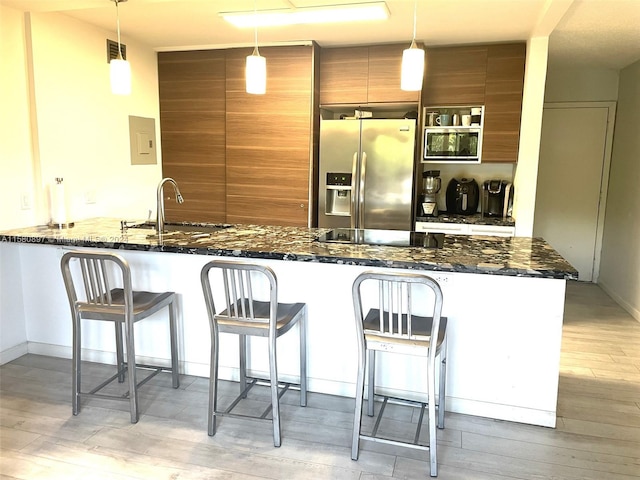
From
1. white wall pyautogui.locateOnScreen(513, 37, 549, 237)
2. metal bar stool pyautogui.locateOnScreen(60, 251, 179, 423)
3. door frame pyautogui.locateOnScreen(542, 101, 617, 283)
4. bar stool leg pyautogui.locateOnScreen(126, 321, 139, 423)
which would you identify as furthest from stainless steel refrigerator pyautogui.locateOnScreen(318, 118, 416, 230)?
door frame pyautogui.locateOnScreen(542, 101, 617, 283)

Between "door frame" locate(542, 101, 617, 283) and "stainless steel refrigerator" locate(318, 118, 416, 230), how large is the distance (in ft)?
8.23

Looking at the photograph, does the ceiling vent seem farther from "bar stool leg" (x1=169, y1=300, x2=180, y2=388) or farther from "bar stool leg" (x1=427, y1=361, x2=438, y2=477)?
"bar stool leg" (x1=427, y1=361, x2=438, y2=477)

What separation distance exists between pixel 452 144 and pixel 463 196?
57 cm

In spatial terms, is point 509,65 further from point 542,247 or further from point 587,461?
point 587,461

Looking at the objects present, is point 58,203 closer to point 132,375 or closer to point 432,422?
point 132,375

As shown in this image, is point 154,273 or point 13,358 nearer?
point 154,273

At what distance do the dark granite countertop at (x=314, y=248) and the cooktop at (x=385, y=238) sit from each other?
0.08 meters

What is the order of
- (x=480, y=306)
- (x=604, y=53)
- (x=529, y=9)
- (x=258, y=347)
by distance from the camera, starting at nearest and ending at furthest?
(x=480, y=306)
(x=258, y=347)
(x=529, y=9)
(x=604, y=53)

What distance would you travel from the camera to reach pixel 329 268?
2.74m

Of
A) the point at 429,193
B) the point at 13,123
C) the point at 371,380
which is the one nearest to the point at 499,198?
the point at 429,193

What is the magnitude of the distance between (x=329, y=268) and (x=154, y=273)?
1160 millimetres

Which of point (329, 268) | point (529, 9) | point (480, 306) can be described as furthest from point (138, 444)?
point (529, 9)

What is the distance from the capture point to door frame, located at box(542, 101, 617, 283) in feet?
17.9

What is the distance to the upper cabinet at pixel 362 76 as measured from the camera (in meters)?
4.26
